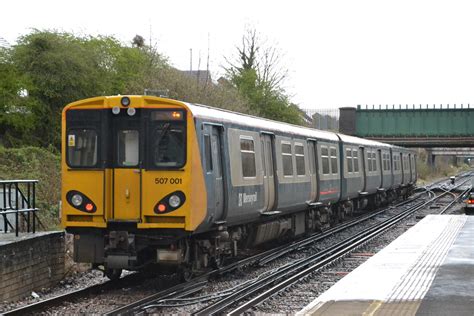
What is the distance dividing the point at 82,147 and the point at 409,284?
5.50 m

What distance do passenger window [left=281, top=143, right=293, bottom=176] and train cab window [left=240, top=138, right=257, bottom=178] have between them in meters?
2.17

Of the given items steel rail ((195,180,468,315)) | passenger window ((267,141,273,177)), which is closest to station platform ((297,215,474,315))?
steel rail ((195,180,468,315))

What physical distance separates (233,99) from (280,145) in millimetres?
18257

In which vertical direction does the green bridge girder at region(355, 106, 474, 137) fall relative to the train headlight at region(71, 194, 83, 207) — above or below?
above

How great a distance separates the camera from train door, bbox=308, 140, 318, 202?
64.6 ft

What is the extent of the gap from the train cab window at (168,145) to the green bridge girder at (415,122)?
41914 mm

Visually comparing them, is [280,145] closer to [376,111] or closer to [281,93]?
[281,93]

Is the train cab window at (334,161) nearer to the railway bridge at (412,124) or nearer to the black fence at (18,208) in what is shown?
the black fence at (18,208)

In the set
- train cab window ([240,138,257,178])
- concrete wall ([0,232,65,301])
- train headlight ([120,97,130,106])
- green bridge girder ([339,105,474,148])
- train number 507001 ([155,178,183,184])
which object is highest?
green bridge girder ([339,105,474,148])

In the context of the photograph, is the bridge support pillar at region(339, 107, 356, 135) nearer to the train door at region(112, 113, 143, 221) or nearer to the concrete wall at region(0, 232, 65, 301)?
the concrete wall at region(0, 232, 65, 301)

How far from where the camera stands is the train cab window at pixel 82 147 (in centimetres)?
1212

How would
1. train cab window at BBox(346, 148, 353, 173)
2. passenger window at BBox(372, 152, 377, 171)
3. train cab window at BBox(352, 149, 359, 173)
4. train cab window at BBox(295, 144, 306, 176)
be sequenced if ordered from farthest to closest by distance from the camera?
passenger window at BBox(372, 152, 377, 171), train cab window at BBox(352, 149, 359, 173), train cab window at BBox(346, 148, 353, 173), train cab window at BBox(295, 144, 306, 176)

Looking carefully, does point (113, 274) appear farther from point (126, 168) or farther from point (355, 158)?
point (355, 158)

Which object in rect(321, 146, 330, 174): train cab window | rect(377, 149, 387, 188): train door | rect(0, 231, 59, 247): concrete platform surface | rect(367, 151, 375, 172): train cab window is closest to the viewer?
rect(0, 231, 59, 247): concrete platform surface
